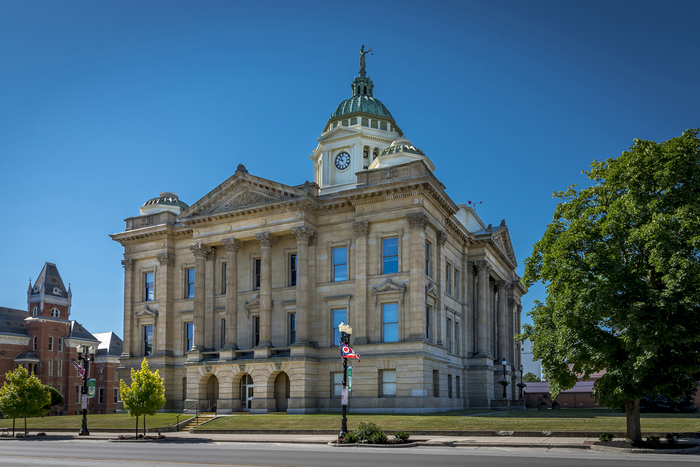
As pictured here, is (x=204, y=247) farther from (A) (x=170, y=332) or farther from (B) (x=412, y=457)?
(B) (x=412, y=457)

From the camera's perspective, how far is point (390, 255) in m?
45.4

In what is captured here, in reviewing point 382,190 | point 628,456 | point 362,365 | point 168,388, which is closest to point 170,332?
point 168,388

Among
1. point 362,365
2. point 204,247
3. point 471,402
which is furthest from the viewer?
point 471,402

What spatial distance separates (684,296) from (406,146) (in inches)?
1180

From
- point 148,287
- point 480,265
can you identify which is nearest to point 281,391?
point 148,287

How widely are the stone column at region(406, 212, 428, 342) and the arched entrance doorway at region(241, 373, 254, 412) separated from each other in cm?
1335

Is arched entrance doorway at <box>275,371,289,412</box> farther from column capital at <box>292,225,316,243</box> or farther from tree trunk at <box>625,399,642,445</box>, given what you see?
tree trunk at <box>625,399,642,445</box>

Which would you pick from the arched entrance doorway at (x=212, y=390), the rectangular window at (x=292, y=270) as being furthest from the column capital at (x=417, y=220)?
the arched entrance doorway at (x=212, y=390)

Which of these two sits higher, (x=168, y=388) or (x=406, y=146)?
(x=406, y=146)

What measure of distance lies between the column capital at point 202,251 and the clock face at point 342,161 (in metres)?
19.0

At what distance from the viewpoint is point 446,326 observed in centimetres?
5066

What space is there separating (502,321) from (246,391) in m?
30.4

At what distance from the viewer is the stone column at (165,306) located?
53.4 meters

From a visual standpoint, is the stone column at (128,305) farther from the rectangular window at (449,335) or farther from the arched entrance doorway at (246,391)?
the rectangular window at (449,335)
